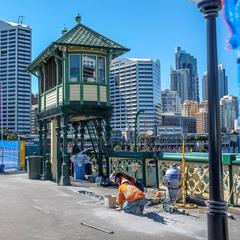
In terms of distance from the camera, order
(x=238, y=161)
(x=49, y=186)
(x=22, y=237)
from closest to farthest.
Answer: (x=22, y=237), (x=238, y=161), (x=49, y=186)

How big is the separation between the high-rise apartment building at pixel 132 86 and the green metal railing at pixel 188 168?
3887 cm

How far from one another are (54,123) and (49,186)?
550 cm

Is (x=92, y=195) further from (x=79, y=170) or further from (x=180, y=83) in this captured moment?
(x=180, y=83)

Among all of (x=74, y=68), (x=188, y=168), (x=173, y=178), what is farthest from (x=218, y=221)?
(x=74, y=68)

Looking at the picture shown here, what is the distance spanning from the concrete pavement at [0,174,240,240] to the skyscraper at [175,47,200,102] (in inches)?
5797

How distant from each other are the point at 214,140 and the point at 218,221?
0.89 meters

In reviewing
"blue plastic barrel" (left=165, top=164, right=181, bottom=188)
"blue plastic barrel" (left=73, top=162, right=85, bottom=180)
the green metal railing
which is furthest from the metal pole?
"blue plastic barrel" (left=73, top=162, right=85, bottom=180)

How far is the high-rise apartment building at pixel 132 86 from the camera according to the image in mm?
62938

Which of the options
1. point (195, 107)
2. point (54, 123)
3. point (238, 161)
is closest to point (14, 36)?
point (54, 123)

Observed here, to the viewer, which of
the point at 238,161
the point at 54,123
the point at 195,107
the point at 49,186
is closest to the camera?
the point at 238,161

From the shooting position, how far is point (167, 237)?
8492mm

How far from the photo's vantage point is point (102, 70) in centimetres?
2044

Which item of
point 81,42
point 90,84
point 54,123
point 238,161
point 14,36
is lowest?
point 238,161

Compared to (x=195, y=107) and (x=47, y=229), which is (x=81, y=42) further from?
(x=195, y=107)
